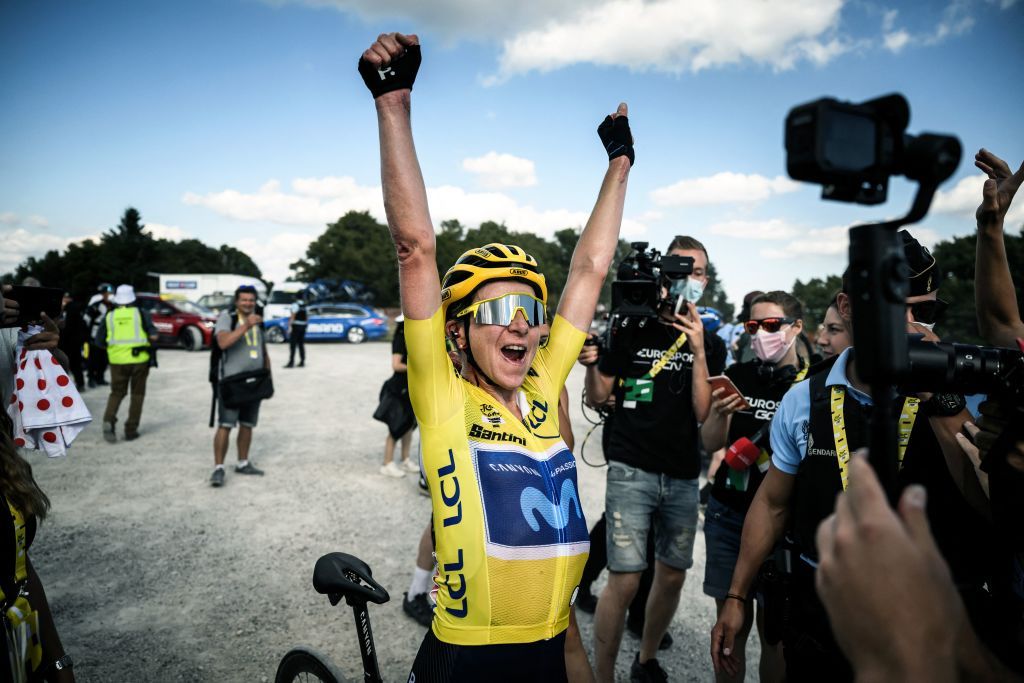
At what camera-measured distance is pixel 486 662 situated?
→ 5.69 feet

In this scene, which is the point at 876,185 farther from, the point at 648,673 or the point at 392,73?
the point at 648,673

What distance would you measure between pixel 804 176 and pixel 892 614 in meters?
Result: 0.63

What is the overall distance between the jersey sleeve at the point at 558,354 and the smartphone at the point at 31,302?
2.43 m

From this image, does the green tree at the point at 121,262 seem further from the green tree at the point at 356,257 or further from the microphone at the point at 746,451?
the microphone at the point at 746,451

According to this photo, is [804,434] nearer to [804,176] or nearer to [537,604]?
[537,604]

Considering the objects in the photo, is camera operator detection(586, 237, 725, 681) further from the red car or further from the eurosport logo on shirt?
the red car

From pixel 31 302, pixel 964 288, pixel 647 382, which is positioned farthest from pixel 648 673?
pixel 964 288

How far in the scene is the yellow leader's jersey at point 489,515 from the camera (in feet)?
5.74

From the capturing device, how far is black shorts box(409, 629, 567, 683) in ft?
5.65

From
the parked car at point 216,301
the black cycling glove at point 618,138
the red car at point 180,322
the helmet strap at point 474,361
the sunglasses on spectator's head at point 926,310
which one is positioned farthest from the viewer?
the parked car at point 216,301

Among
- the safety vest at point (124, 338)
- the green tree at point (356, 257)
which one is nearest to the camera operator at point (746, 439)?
the safety vest at point (124, 338)

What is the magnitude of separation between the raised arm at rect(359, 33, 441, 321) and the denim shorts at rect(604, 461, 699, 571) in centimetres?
213

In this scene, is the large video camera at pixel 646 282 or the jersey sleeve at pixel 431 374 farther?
the large video camera at pixel 646 282

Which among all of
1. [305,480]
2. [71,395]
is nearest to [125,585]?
[71,395]
